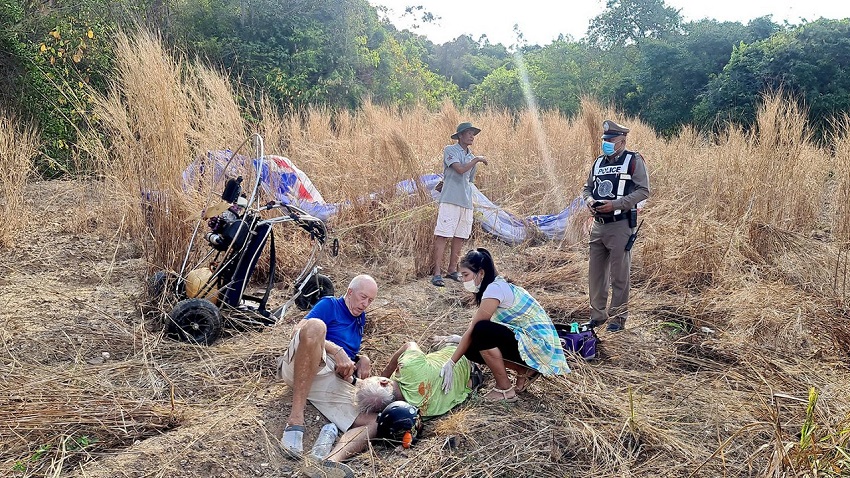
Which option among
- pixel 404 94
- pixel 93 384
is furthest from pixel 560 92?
pixel 93 384

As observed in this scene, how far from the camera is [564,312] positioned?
5371mm

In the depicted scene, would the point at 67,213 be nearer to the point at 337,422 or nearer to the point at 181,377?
the point at 181,377

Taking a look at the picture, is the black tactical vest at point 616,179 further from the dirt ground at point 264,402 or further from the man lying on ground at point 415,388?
the man lying on ground at point 415,388

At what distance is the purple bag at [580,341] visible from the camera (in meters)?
4.20

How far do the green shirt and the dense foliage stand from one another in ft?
10.4

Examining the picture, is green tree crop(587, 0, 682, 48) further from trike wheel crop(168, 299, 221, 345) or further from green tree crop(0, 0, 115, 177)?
trike wheel crop(168, 299, 221, 345)

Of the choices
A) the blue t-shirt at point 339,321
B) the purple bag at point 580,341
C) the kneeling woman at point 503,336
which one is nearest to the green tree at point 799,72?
the purple bag at point 580,341

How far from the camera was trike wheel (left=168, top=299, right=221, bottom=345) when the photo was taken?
167 inches

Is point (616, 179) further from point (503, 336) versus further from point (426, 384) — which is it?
point (426, 384)

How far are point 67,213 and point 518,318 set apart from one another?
227 inches

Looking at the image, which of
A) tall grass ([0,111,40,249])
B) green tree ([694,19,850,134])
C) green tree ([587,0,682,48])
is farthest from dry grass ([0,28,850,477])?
green tree ([587,0,682,48])

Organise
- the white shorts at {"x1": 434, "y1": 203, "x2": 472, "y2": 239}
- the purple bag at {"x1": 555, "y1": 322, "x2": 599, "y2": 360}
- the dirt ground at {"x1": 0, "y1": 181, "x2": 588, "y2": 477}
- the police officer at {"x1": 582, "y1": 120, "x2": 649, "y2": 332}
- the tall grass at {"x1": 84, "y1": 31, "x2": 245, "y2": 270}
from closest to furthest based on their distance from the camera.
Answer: the dirt ground at {"x1": 0, "y1": 181, "x2": 588, "y2": 477} → the purple bag at {"x1": 555, "y1": 322, "x2": 599, "y2": 360} → the tall grass at {"x1": 84, "y1": 31, "x2": 245, "y2": 270} → the police officer at {"x1": 582, "y1": 120, "x2": 649, "y2": 332} → the white shorts at {"x1": 434, "y1": 203, "x2": 472, "y2": 239}

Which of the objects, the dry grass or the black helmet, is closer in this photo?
the dry grass

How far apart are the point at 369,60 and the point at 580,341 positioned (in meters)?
13.0
